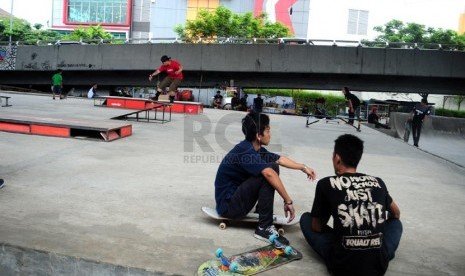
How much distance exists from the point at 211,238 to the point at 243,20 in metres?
46.9

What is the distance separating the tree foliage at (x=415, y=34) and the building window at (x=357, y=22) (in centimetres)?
438

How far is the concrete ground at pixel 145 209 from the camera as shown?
11.5ft

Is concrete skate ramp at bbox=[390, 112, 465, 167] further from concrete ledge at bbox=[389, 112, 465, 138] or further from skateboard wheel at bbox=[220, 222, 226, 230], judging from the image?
skateboard wheel at bbox=[220, 222, 226, 230]

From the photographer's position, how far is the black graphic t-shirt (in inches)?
116

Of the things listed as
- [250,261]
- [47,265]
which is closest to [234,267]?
[250,261]

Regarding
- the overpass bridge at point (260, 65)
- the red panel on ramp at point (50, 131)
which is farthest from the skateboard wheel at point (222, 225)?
the overpass bridge at point (260, 65)

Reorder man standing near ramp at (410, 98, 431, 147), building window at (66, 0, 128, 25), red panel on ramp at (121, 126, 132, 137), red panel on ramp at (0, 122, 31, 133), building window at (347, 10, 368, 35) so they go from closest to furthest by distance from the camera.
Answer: red panel on ramp at (0, 122, 31, 133), red panel on ramp at (121, 126, 132, 137), man standing near ramp at (410, 98, 431, 147), building window at (347, 10, 368, 35), building window at (66, 0, 128, 25)

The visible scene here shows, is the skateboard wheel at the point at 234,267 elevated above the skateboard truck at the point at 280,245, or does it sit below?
below

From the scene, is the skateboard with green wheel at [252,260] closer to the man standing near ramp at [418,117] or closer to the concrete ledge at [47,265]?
the concrete ledge at [47,265]

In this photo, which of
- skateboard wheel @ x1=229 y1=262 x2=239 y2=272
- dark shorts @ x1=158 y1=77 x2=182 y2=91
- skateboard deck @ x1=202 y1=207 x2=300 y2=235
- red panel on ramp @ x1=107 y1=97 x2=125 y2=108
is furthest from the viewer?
red panel on ramp @ x1=107 y1=97 x2=125 y2=108

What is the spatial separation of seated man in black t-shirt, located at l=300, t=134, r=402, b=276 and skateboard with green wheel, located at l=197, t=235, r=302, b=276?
1.49 feet

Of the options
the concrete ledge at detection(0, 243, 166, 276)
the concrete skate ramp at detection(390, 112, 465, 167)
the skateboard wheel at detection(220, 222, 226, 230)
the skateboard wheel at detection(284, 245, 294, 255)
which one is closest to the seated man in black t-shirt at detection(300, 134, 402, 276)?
the skateboard wheel at detection(284, 245, 294, 255)

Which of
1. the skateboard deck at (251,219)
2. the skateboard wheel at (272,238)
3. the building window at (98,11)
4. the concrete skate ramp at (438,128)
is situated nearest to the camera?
the skateboard wheel at (272,238)

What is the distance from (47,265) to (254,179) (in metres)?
1.89
